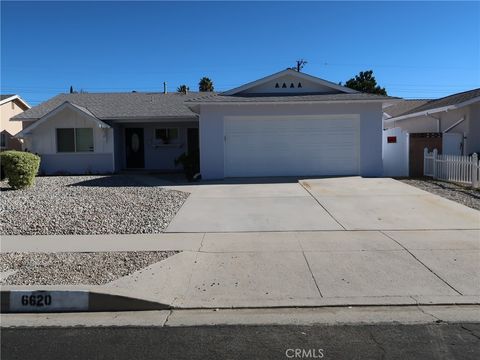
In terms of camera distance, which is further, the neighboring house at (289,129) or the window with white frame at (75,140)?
the window with white frame at (75,140)

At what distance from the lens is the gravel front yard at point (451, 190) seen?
12477 mm

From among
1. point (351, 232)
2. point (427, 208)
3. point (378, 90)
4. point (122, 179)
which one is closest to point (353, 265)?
point (351, 232)

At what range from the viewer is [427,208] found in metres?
11.4

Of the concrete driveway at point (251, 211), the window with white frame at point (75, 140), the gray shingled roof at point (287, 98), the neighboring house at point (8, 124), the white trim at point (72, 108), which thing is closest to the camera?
the concrete driveway at point (251, 211)

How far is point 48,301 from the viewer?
5750mm

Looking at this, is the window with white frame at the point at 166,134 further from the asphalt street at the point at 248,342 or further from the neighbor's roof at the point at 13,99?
the asphalt street at the point at 248,342

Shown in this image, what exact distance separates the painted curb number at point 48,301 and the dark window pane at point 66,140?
17631 millimetres

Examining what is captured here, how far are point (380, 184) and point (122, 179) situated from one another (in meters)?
9.59

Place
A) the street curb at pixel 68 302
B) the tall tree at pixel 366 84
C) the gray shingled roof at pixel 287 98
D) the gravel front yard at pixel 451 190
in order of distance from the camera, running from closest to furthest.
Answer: the street curb at pixel 68 302 → the gravel front yard at pixel 451 190 → the gray shingled roof at pixel 287 98 → the tall tree at pixel 366 84

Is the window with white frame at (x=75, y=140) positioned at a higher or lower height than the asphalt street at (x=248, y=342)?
higher

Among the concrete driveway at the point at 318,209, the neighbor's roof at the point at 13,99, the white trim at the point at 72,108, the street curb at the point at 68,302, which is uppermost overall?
the neighbor's roof at the point at 13,99

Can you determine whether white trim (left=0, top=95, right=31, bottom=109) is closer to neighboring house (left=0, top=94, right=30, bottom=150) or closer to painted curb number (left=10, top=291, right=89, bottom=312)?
neighboring house (left=0, top=94, right=30, bottom=150)

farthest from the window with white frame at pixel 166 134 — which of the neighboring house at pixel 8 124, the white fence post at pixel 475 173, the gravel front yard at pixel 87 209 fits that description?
the white fence post at pixel 475 173

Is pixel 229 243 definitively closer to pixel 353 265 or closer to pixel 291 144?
pixel 353 265
